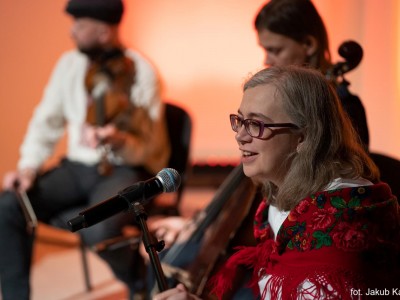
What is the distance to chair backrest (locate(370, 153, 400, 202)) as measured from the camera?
51.1 inches

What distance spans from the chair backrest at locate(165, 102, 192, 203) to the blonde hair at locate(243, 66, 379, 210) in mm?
1186

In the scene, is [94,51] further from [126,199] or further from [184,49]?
[184,49]

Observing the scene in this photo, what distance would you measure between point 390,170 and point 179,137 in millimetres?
1091

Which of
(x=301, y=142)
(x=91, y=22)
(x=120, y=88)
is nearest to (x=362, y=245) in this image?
(x=301, y=142)

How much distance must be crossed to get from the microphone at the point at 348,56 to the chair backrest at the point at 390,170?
0.70ft

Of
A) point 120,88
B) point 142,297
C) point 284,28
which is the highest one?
point 284,28

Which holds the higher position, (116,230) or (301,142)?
(301,142)

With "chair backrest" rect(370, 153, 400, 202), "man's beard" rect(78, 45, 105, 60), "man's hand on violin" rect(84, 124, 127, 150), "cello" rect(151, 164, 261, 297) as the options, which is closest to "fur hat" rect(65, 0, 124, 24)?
"man's beard" rect(78, 45, 105, 60)

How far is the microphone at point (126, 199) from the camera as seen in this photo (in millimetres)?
952

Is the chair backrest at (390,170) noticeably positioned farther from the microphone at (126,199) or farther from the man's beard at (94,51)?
the man's beard at (94,51)

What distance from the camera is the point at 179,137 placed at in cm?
230

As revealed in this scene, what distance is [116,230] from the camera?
198cm

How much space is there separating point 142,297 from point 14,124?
6.40ft

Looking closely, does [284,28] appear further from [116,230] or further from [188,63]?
[188,63]
